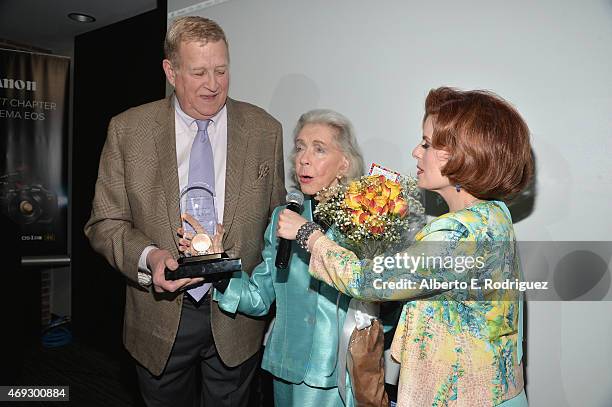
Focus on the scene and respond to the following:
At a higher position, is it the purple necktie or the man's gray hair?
the man's gray hair

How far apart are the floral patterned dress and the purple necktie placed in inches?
26.8

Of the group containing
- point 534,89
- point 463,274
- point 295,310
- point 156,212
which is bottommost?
point 295,310

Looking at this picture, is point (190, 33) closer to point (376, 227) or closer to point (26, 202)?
point (376, 227)

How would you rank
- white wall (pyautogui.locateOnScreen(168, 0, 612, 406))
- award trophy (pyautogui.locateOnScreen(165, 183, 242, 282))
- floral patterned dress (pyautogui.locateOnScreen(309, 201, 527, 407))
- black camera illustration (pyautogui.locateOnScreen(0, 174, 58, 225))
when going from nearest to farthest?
1. floral patterned dress (pyautogui.locateOnScreen(309, 201, 527, 407))
2. award trophy (pyautogui.locateOnScreen(165, 183, 242, 282))
3. white wall (pyautogui.locateOnScreen(168, 0, 612, 406))
4. black camera illustration (pyautogui.locateOnScreen(0, 174, 58, 225))

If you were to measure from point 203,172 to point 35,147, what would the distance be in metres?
3.70

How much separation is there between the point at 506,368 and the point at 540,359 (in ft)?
2.74

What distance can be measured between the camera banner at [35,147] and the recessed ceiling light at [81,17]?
1.48 feet

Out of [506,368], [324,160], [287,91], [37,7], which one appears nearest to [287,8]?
[287,91]

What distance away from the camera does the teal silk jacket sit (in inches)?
78.8

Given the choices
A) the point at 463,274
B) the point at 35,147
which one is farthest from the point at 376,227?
the point at 35,147

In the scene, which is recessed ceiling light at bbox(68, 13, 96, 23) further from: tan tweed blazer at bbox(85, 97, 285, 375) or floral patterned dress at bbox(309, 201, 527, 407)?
floral patterned dress at bbox(309, 201, 527, 407)

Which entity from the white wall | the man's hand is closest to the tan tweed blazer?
the man's hand

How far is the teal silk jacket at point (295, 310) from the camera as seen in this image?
2002mm

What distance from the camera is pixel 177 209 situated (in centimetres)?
211
